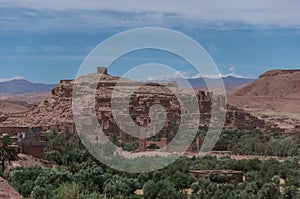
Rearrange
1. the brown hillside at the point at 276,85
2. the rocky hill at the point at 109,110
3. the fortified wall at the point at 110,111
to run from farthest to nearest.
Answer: the brown hillside at the point at 276,85
the rocky hill at the point at 109,110
the fortified wall at the point at 110,111

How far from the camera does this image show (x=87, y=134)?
41125 mm

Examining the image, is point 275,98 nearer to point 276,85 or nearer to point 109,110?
point 276,85

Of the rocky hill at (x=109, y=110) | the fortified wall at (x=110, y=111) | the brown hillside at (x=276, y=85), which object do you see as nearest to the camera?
the fortified wall at (x=110, y=111)

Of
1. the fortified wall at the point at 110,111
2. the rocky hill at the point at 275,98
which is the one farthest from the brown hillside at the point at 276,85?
the fortified wall at the point at 110,111

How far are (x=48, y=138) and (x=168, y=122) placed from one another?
14167 mm

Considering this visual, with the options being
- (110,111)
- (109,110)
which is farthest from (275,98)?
(110,111)

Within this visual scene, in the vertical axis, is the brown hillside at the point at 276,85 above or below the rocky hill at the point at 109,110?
above

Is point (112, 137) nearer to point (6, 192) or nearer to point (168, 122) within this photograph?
point (168, 122)

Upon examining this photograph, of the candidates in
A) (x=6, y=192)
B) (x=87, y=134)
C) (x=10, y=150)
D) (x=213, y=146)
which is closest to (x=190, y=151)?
(x=213, y=146)

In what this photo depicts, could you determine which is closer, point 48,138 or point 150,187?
point 150,187

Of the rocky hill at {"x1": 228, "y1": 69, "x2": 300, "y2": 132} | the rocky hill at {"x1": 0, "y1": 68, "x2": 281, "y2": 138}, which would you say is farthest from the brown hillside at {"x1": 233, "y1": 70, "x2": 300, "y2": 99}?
the rocky hill at {"x1": 0, "y1": 68, "x2": 281, "y2": 138}

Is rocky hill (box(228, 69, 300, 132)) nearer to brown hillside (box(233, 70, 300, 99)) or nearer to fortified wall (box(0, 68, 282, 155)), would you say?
brown hillside (box(233, 70, 300, 99))

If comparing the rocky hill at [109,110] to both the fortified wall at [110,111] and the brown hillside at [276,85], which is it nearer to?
the fortified wall at [110,111]

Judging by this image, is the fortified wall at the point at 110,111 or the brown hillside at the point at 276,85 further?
the brown hillside at the point at 276,85
